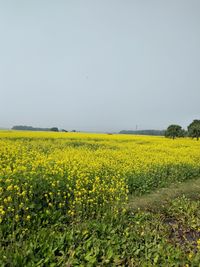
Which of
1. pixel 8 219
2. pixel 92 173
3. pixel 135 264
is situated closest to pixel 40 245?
pixel 8 219

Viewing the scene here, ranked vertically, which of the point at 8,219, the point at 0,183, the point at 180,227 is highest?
the point at 0,183

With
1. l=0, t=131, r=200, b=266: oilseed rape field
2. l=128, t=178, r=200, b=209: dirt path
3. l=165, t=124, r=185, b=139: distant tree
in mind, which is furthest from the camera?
l=165, t=124, r=185, b=139: distant tree

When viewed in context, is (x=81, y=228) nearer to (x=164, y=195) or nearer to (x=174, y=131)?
(x=164, y=195)

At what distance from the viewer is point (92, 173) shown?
843 cm

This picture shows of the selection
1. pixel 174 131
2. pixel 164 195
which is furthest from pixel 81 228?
pixel 174 131

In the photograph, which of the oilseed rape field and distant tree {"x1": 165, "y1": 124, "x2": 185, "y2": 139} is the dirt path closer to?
the oilseed rape field

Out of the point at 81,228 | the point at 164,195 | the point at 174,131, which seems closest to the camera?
the point at 81,228

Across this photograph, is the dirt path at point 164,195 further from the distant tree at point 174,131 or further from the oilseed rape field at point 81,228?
the distant tree at point 174,131

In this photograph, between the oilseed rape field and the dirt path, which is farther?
the dirt path

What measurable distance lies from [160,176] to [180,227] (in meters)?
4.18

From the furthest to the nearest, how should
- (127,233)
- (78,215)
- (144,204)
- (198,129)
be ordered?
(198,129)
(144,204)
(78,215)
(127,233)

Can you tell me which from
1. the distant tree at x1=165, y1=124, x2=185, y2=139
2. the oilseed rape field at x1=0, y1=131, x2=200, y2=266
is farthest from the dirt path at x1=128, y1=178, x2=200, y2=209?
the distant tree at x1=165, y1=124, x2=185, y2=139

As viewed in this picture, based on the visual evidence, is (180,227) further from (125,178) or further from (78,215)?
(125,178)

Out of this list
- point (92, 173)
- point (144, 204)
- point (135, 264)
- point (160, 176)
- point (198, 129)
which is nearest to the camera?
point (135, 264)
